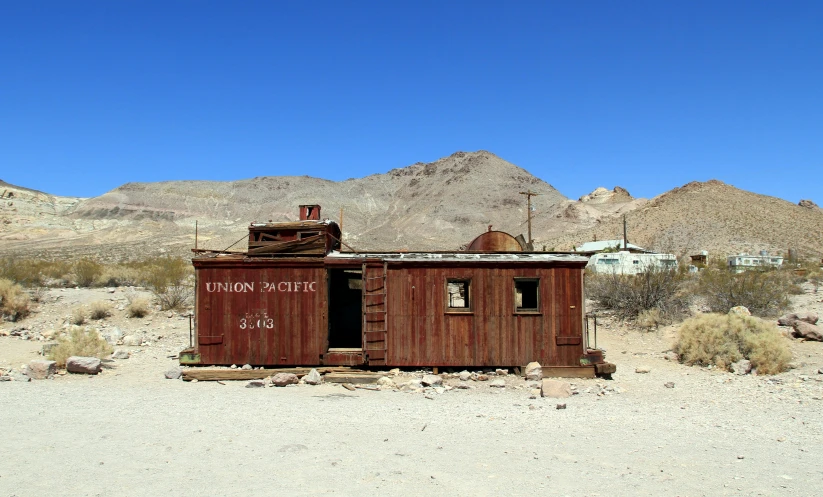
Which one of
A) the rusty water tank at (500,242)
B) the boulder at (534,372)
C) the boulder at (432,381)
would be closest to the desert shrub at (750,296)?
the rusty water tank at (500,242)

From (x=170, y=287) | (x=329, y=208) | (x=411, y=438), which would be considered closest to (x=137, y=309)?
(x=170, y=287)

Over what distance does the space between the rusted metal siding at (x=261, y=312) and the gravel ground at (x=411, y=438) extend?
2.88ft

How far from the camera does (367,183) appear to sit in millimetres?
102062

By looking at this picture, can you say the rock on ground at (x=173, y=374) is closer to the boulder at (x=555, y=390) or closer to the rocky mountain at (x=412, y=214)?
the boulder at (x=555, y=390)

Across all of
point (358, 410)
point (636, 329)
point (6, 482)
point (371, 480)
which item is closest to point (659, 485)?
point (371, 480)

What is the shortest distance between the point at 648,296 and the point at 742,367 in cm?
716

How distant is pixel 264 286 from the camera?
39.7 feet

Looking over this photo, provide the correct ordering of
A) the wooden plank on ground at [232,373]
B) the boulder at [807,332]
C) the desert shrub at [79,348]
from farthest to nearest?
the boulder at [807,332] < the desert shrub at [79,348] < the wooden plank on ground at [232,373]

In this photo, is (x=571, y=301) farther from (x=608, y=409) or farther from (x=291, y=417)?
(x=291, y=417)

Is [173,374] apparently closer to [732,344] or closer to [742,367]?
[742,367]

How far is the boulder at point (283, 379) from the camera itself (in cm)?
1117

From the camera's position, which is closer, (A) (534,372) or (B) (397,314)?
(A) (534,372)

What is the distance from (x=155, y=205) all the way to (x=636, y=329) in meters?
75.2

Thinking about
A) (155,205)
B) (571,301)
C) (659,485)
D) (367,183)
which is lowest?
(659,485)
